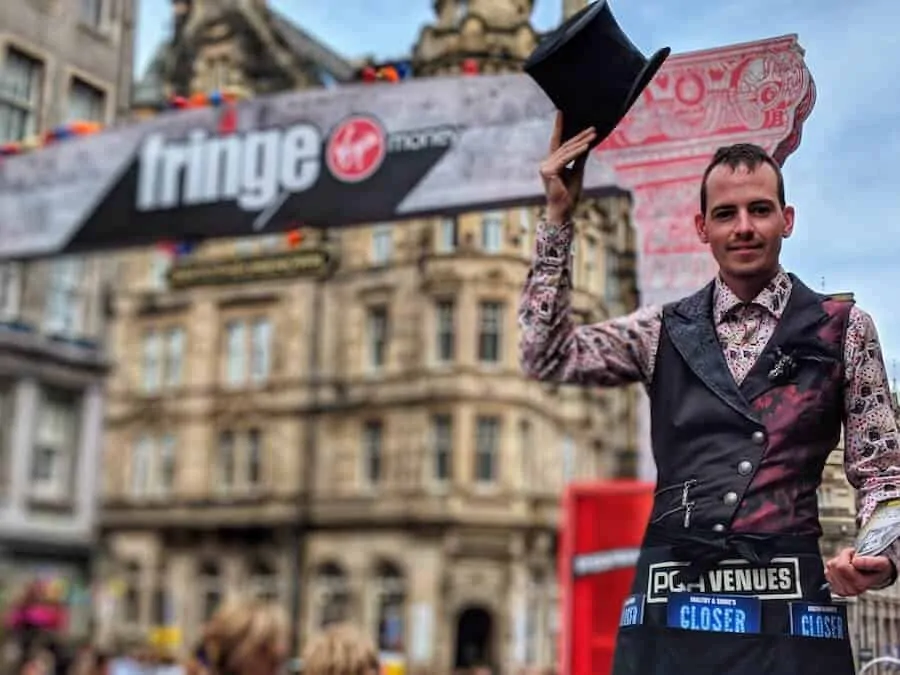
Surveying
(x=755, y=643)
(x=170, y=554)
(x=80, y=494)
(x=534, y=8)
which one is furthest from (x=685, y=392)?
(x=170, y=554)

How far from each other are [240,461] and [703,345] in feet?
96.4

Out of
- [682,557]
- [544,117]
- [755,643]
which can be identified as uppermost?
[544,117]

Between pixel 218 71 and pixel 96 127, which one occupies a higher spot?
pixel 218 71

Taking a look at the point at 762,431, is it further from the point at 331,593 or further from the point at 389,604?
the point at 331,593

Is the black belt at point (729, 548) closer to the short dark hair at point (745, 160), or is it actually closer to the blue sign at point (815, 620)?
the blue sign at point (815, 620)

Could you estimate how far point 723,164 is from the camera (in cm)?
242

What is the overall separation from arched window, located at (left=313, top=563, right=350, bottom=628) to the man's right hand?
26.8 meters

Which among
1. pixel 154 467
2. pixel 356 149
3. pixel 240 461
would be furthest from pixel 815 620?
pixel 154 467

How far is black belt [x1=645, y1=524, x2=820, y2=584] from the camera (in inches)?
88.5

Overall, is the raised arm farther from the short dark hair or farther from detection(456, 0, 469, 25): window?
detection(456, 0, 469, 25): window

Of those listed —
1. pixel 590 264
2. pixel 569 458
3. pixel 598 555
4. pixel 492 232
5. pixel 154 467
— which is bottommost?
pixel 598 555

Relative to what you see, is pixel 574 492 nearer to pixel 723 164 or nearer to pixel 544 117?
pixel 544 117

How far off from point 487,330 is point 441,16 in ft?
73.5

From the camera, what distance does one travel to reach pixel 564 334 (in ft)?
8.57
